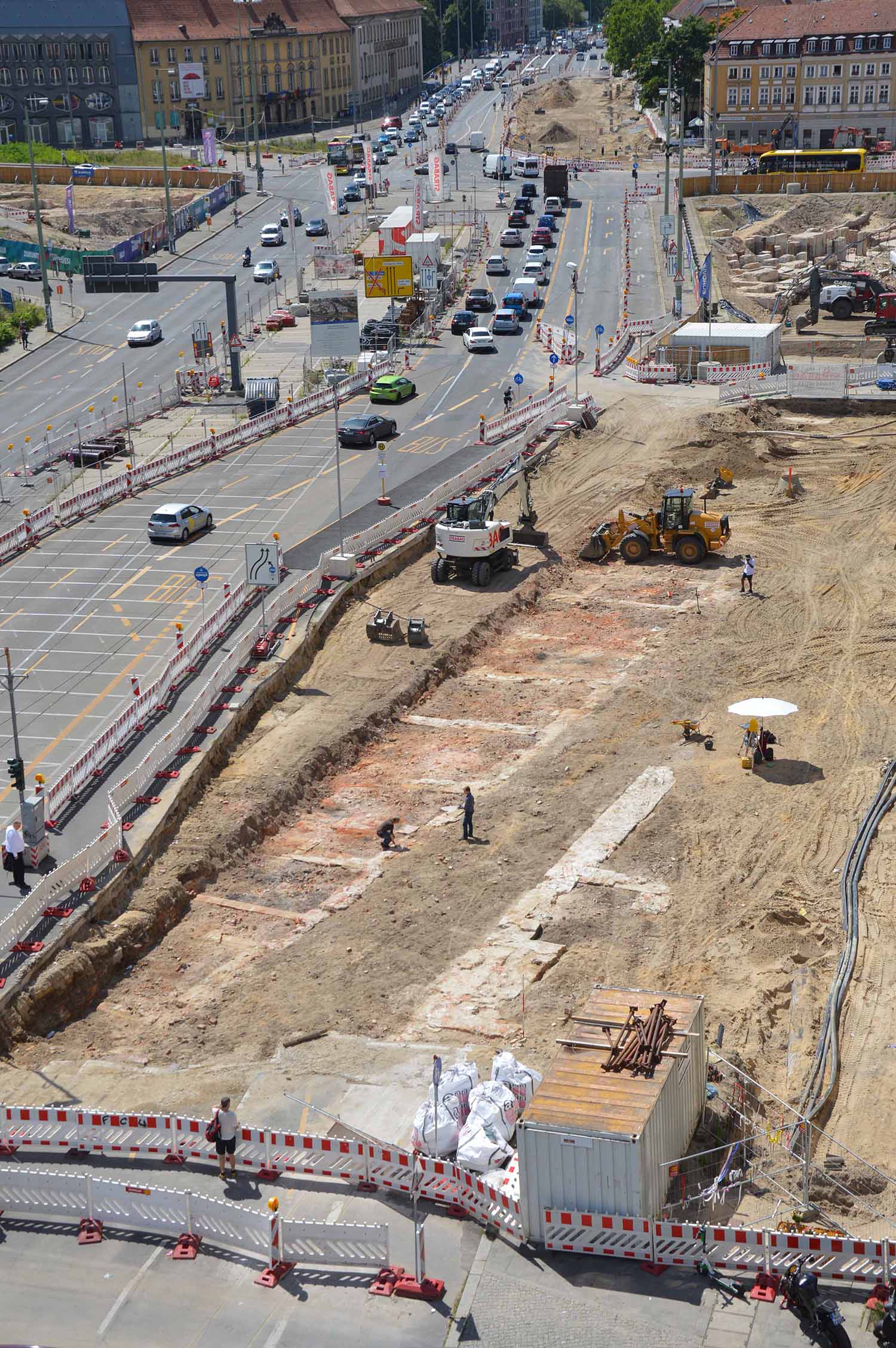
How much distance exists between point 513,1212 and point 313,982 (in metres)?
9.40

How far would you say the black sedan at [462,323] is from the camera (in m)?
85.4

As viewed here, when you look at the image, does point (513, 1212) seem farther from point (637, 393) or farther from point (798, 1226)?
point (637, 393)

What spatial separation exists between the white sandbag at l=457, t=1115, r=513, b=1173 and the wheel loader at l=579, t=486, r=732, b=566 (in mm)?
32677

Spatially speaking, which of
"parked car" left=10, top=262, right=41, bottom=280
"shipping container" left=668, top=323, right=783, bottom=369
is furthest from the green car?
"parked car" left=10, top=262, right=41, bottom=280

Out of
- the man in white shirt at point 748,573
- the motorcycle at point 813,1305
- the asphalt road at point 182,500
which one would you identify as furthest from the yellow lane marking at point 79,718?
the motorcycle at point 813,1305

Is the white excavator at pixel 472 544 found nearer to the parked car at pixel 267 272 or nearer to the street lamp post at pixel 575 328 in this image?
the street lamp post at pixel 575 328

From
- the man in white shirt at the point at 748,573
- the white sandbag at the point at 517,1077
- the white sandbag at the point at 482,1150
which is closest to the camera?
the white sandbag at the point at 482,1150

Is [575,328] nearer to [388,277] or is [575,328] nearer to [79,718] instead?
[388,277]

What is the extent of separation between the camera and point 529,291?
298 ft

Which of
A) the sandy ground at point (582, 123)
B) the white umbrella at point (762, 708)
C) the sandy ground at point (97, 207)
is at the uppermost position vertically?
the sandy ground at point (582, 123)

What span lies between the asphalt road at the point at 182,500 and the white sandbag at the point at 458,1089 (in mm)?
12204

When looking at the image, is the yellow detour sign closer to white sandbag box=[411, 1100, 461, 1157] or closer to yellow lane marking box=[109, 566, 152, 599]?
yellow lane marking box=[109, 566, 152, 599]

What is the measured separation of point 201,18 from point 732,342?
10816 centimetres

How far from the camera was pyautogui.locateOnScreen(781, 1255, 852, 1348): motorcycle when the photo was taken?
18469 millimetres
